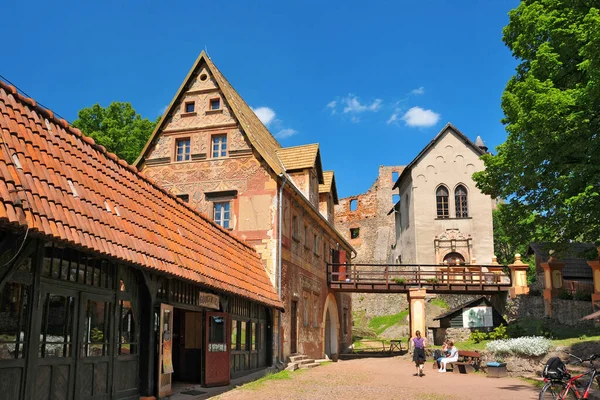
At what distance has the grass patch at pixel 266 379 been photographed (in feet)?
47.1

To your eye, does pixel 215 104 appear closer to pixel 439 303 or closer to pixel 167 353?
pixel 167 353

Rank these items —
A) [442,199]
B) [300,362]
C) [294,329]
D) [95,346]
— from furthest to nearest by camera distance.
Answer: [442,199] < [294,329] < [300,362] < [95,346]

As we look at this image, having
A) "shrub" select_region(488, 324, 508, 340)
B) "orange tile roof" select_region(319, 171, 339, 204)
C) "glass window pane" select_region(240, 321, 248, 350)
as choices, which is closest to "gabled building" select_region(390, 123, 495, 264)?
"orange tile roof" select_region(319, 171, 339, 204)

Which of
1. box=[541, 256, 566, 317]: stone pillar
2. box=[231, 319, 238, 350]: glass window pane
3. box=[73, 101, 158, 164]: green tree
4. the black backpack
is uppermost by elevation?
box=[73, 101, 158, 164]: green tree

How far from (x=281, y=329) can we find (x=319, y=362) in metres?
4.83

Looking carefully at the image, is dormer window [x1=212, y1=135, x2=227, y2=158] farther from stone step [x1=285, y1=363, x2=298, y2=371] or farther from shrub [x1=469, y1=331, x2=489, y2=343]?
shrub [x1=469, y1=331, x2=489, y2=343]

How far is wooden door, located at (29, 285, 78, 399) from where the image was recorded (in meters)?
7.47

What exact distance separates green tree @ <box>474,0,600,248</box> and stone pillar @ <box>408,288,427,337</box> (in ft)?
28.1

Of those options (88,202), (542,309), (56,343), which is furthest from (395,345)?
(88,202)

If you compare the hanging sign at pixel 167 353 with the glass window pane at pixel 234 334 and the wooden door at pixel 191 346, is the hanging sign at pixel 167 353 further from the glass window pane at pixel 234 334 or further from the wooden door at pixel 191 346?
the glass window pane at pixel 234 334

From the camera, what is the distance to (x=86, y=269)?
865cm

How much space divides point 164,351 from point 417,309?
19.4 metres

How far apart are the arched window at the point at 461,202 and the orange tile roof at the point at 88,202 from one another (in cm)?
2893

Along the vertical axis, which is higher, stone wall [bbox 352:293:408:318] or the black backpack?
stone wall [bbox 352:293:408:318]
